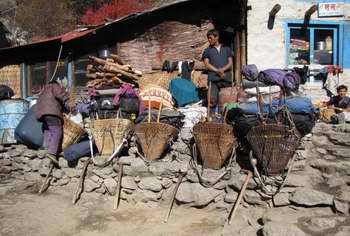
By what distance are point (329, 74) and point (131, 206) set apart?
551cm

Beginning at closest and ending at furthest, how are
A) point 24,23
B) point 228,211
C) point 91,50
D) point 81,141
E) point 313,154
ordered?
point 228,211
point 313,154
point 81,141
point 91,50
point 24,23

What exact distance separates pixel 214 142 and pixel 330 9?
493 centimetres

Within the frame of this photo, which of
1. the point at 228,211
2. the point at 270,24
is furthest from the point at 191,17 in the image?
the point at 228,211

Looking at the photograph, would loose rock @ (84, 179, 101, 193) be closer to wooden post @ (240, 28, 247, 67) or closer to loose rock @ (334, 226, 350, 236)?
loose rock @ (334, 226, 350, 236)

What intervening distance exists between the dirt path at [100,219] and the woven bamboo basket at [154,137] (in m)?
0.85

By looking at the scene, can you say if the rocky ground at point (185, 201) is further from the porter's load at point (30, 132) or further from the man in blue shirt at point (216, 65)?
the man in blue shirt at point (216, 65)

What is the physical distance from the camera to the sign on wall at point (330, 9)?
10047 millimetres

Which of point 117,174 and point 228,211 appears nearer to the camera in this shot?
point 228,211

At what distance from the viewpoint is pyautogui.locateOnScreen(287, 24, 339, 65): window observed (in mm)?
10273

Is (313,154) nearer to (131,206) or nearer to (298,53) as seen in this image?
(131,206)

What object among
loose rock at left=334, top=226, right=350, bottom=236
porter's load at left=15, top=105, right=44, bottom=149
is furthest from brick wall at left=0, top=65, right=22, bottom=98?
loose rock at left=334, top=226, right=350, bottom=236

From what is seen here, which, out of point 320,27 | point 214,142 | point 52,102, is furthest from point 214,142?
point 320,27

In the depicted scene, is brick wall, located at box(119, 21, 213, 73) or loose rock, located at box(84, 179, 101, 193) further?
brick wall, located at box(119, 21, 213, 73)

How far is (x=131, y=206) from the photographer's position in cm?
726
